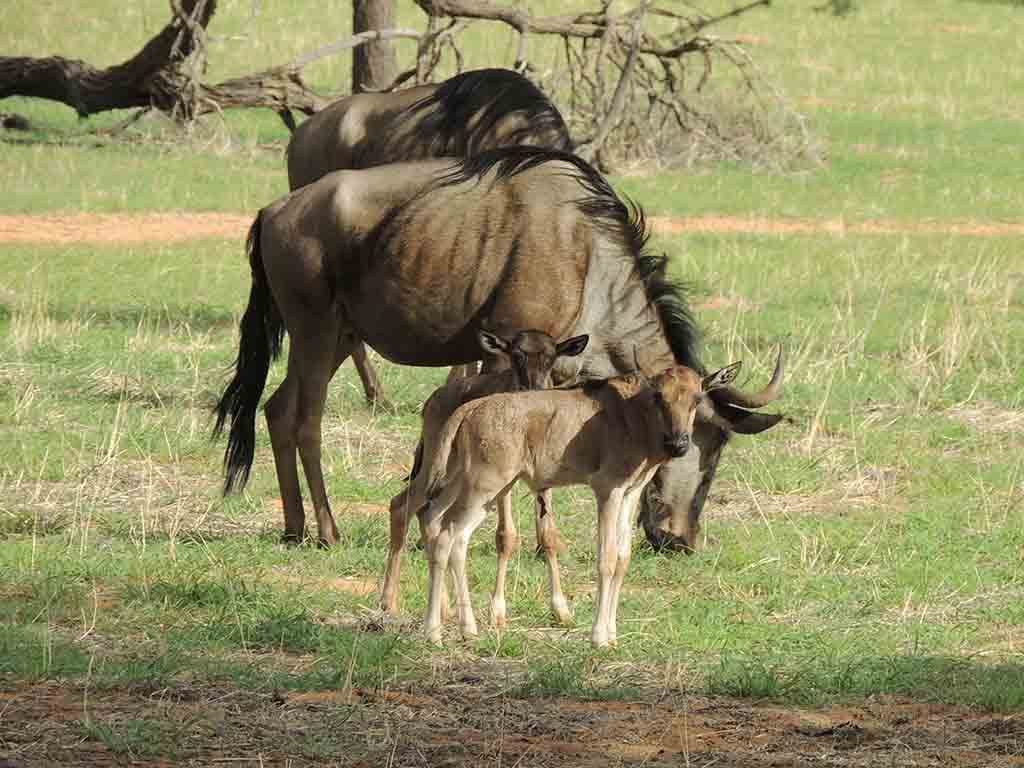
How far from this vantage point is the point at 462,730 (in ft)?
18.9

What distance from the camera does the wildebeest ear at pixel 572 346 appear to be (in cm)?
779

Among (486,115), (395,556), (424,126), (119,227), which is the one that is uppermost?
(486,115)

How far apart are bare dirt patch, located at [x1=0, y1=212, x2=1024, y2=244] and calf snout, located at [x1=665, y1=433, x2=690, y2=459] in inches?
491

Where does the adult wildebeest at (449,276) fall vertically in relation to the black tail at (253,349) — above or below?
above

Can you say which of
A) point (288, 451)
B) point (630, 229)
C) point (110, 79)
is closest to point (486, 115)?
point (630, 229)

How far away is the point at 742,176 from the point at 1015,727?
18.9 m

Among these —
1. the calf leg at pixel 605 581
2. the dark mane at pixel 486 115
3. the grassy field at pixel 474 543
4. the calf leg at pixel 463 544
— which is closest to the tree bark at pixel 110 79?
the grassy field at pixel 474 543

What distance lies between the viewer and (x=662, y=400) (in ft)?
22.7

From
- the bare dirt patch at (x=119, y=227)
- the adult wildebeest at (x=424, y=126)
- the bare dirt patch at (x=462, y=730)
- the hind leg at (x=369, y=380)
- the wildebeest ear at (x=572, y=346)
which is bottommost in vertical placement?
the bare dirt patch at (x=119, y=227)

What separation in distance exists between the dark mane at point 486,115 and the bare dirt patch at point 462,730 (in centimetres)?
576

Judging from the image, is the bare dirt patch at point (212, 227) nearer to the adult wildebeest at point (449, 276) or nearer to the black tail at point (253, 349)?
the black tail at point (253, 349)

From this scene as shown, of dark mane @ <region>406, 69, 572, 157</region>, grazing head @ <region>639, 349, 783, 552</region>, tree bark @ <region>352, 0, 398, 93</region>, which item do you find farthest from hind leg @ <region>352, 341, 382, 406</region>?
tree bark @ <region>352, 0, 398, 93</region>

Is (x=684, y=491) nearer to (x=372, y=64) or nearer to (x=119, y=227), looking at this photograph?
(x=119, y=227)

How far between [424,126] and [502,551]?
4.86 metres
